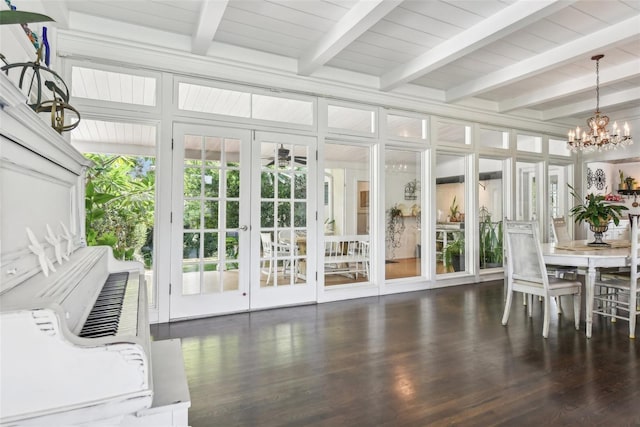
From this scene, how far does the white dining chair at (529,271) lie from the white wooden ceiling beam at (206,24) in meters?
3.18

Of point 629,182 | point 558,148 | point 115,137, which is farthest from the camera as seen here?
point 629,182

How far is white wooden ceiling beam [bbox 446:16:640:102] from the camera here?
10.8 feet

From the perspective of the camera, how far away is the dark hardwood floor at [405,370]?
6.32 feet

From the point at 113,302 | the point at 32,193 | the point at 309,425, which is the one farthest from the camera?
the point at 309,425

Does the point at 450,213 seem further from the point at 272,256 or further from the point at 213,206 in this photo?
the point at 213,206

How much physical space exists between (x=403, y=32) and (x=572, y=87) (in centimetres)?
287

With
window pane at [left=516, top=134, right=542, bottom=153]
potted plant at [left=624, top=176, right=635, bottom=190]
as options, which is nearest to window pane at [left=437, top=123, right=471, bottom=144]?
window pane at [left=516, top=134, right=542, bottom=153]

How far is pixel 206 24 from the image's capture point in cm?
307

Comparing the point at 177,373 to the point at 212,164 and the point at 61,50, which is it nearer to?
the point at 212,164

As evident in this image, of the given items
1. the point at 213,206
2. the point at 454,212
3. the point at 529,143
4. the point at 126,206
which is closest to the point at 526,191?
the point at 529,143

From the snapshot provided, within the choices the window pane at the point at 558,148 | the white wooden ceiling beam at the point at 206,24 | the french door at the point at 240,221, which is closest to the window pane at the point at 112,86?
the french door at the point at 240,221

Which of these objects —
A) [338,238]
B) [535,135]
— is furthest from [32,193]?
[535,135]

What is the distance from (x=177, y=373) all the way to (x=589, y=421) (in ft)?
6.64

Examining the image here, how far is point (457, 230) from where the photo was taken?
→ 5.71 metres
